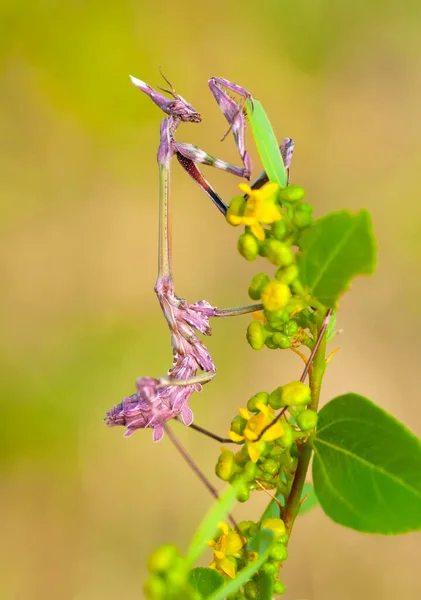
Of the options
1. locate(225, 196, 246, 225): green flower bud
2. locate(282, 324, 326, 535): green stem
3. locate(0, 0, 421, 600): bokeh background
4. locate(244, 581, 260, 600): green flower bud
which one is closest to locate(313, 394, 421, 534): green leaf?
locate(282, 324, 326, 535): green stem

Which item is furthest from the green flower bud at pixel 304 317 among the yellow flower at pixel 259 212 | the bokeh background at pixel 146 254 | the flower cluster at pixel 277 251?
the bokeh background at pixel 146 254

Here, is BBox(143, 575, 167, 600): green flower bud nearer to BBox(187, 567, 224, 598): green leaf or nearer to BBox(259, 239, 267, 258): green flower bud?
BBox(187, 567, 224, 598): green leaf

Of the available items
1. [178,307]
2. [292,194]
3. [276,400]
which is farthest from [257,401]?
[178,307]

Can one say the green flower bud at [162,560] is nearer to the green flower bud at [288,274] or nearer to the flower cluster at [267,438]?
the flower cluster at [267,438]

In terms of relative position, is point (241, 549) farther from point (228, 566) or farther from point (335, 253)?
point (335, 253)

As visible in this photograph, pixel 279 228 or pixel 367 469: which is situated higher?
pixel 279 228

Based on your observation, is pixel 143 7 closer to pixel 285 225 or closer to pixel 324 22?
pixel 324 22

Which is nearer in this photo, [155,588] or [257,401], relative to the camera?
[155,588]
